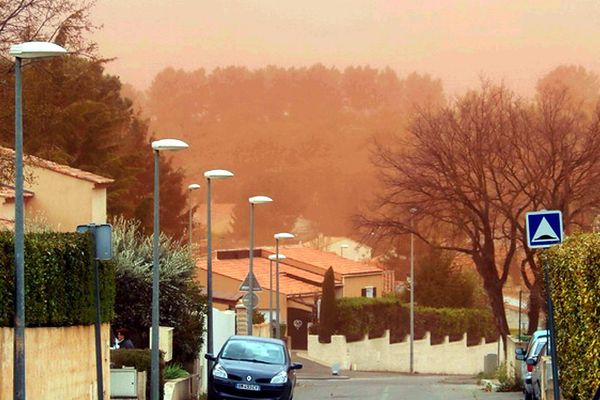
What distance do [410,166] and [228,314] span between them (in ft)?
49.9

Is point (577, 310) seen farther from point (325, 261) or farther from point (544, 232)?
point (325, 261)

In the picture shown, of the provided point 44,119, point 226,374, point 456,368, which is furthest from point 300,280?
point 226,374

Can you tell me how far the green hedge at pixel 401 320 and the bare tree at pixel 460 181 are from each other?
1581cm

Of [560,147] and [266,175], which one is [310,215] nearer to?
[266,175]


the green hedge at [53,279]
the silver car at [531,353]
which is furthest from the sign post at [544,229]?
the silver car at [531,353]

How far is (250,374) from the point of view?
29.3 meters

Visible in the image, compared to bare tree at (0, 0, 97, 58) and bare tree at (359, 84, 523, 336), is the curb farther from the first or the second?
bare tree at (0, 0, 97, 58)

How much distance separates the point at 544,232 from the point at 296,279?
239 feet

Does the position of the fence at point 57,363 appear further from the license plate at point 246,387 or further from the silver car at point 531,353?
the silver car at point 531,353

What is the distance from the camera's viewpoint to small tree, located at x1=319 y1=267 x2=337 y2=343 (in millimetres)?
77875

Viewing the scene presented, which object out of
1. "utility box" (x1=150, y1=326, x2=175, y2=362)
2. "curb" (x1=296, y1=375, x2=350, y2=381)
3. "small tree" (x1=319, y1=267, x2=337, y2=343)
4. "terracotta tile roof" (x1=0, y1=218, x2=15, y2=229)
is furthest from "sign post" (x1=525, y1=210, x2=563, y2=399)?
"small tree" (x1=319, y1=267, x2=337, y2=343)

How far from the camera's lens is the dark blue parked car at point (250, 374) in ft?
95.9

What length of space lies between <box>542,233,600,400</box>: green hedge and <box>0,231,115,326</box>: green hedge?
8.28 metres

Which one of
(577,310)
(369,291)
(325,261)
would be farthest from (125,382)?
(325,261)
